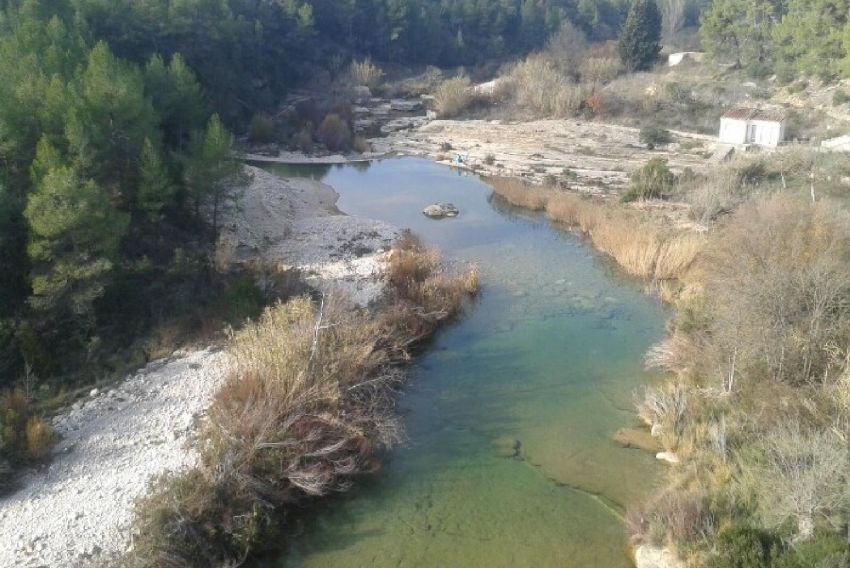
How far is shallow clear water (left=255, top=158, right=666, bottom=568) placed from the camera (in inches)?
558

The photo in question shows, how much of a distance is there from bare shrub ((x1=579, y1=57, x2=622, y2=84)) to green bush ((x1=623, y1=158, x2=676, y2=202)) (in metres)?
32.4

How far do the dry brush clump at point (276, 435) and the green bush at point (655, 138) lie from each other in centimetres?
3350

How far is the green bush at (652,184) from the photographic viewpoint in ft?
114

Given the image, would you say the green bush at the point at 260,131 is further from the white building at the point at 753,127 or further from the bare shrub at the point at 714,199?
the bare shrub at the point at 714,199

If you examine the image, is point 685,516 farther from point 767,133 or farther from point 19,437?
point 767,133

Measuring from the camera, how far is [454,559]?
1380 centimetres

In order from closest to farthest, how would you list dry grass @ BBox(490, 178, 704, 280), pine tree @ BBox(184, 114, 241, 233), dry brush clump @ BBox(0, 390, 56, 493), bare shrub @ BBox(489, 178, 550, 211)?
dry brush clump @ BBox(0, 390, 56, 493), pine tree @ BBox(184, 114, 241, 233), dry grass @ BBox(490, 178, 704, 280), bare shrub @ BBox(489, 178, 550, 211)

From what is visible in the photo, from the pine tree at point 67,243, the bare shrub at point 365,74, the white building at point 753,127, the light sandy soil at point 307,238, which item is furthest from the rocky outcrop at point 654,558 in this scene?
the bare shrub at point 365,74

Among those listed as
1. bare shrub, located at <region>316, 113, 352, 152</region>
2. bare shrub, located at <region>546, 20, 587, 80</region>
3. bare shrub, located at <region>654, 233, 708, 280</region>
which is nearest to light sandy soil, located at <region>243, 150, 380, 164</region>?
bare shrub, located at <region>316, 113, 352, 152</region>

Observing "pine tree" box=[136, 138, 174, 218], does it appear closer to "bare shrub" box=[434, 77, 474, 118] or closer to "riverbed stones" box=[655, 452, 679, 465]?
"riverbed stones" box=[655, 452, 679, 465]

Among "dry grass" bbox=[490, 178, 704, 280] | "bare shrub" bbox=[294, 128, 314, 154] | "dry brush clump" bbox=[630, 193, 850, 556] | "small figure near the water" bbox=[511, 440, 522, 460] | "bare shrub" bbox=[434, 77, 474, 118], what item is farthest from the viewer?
"bare shrub" bbox=[434, 77, 474, 118]

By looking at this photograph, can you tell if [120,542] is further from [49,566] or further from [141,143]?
[141,143]

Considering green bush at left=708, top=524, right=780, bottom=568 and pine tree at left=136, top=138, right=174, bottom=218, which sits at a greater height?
pine tree at left=136, top=138, right=174, bottom=218

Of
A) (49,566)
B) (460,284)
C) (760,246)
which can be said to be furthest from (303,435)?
(760,246)
